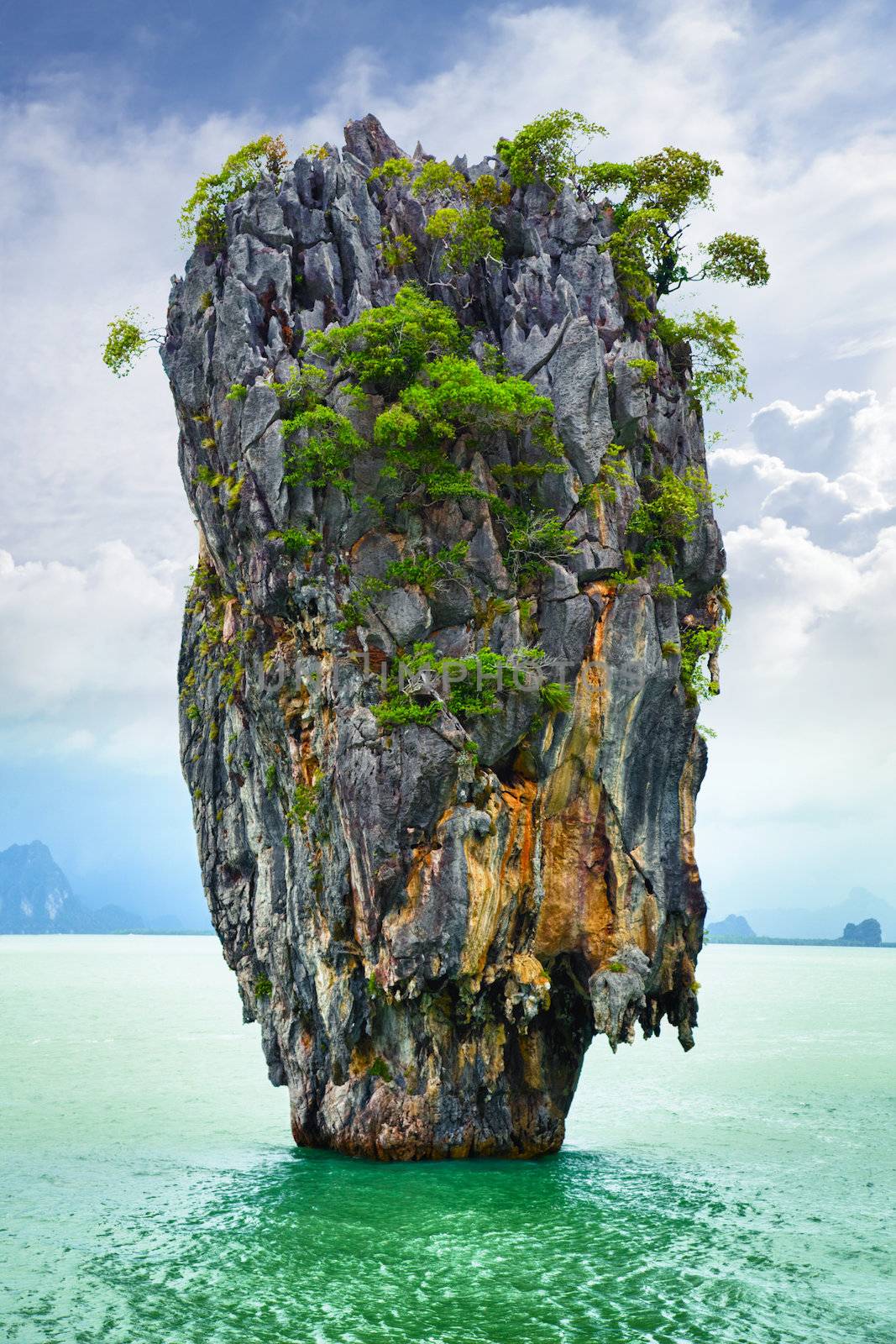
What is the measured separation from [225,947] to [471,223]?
19.9 metres

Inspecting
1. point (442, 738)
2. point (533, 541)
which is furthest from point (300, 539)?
point (442, 738)

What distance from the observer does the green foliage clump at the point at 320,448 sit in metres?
23.3

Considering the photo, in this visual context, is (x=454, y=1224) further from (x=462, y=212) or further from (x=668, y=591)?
(x=462, y=212)

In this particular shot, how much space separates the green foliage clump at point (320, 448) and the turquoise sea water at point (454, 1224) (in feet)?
49.3

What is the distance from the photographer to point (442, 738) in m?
22.2

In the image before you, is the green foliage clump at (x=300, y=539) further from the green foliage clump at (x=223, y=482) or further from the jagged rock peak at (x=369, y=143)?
the jagged rock peak at (x=369, y=143)

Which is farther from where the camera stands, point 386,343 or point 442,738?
point 386,343

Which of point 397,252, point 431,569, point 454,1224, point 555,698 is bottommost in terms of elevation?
point 454,1224

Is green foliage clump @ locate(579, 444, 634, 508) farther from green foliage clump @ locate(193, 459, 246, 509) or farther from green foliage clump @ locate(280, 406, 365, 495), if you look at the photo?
green foliage clump @ locate(193, 459, 246, 509)

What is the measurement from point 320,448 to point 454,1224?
15891 millimetres

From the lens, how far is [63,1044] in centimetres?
4988

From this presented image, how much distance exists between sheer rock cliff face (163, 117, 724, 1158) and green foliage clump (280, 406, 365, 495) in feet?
1.22

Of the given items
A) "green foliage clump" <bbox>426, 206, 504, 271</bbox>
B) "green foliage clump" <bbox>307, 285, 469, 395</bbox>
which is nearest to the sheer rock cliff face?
"green foliage clump" <bbox>426, 206, 504, 271</bbox>

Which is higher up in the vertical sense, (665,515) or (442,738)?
(665,515)
